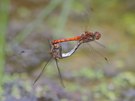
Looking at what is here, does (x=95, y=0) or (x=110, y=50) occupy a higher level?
(x=95, y=0)

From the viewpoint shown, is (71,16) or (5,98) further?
(71,16)

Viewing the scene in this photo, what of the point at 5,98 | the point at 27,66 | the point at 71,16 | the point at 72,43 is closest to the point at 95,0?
the point at 71,16

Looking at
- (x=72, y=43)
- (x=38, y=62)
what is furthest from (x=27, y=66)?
(x=72, y=43)

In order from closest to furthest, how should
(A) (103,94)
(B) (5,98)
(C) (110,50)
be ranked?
(B) (5,98)
(A) (103,94)
(C) (110,50)

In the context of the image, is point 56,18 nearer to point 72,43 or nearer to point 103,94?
point 72,43

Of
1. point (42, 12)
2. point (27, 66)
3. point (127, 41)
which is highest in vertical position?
point (42, 12)

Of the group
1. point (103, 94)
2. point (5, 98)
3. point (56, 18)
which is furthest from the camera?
point (56, 18)
